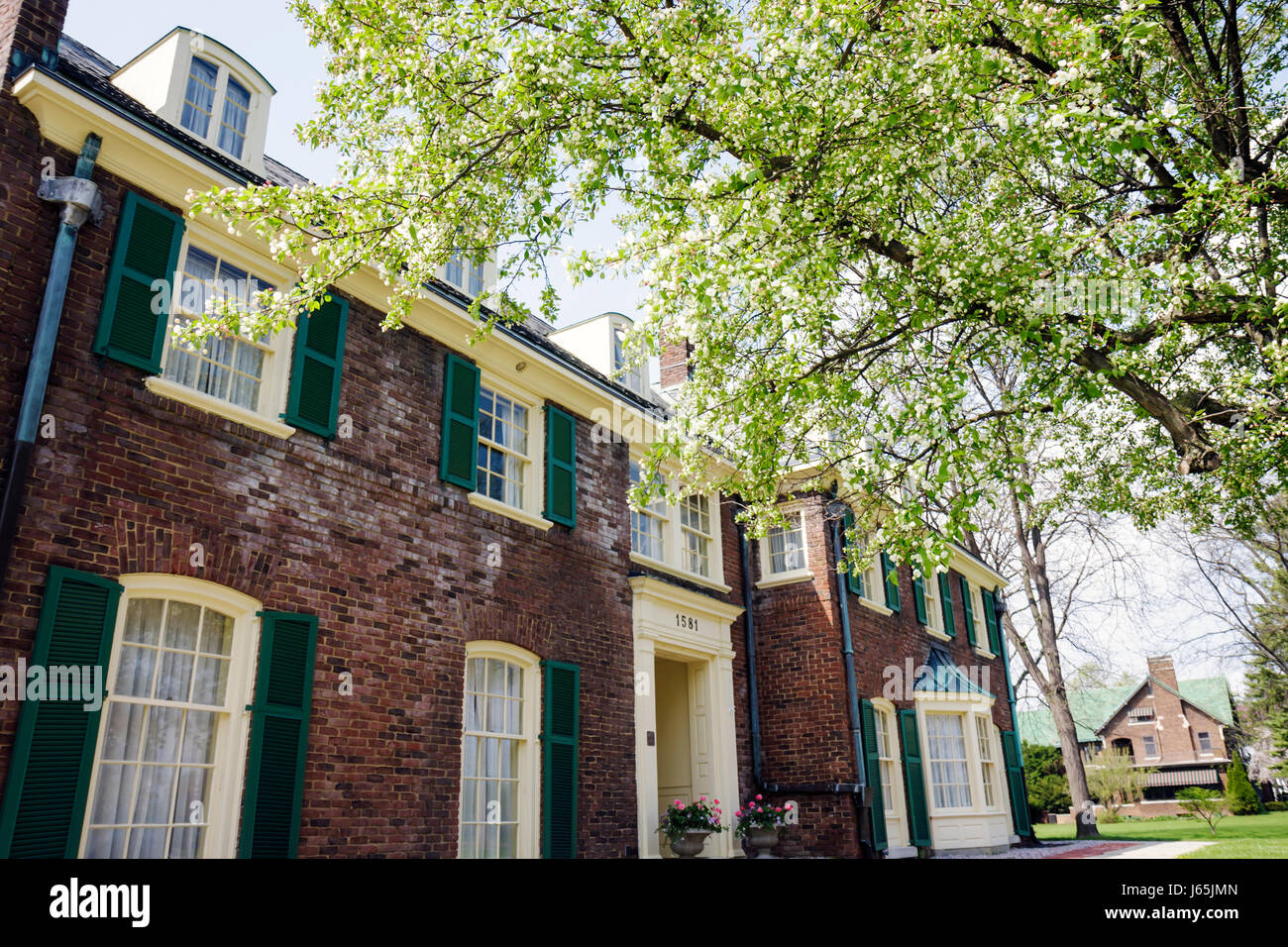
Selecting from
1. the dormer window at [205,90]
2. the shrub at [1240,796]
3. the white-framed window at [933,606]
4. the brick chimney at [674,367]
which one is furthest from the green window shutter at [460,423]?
the shrub at [1240,796]

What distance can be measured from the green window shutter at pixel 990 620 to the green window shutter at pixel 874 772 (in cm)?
969

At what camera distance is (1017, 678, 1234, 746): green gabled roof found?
180 feet

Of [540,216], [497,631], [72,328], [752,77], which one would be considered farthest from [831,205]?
[72,328]

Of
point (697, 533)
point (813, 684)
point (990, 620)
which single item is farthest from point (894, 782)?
point (990, 620)

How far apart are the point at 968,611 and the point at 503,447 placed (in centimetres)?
1566

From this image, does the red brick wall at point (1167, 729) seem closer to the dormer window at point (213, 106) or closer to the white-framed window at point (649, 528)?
the white-framed window at point (649, 528)

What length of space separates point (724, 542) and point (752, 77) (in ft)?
31.7

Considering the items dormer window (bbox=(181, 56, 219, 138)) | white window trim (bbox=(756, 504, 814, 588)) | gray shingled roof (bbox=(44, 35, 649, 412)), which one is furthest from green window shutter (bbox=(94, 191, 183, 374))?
white window trim (bbox=(756, 504, 814, 588))

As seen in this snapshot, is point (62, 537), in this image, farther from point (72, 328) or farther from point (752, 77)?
point (752, 77)

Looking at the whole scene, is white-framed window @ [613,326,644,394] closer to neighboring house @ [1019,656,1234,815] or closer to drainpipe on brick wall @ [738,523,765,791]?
drainpipe on brick wall @ [738,523,765,791]

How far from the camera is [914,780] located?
16.5 metres

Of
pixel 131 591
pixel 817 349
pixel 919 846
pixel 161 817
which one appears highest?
pixel 817 349

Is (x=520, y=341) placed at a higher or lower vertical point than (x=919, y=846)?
higher
